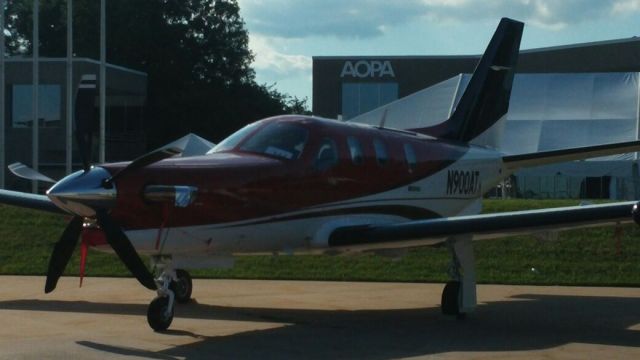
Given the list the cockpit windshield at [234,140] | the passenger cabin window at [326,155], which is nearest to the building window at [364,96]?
the passenger cabin window at [326,155]

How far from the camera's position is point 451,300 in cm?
1500

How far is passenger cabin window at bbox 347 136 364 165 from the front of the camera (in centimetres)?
1513

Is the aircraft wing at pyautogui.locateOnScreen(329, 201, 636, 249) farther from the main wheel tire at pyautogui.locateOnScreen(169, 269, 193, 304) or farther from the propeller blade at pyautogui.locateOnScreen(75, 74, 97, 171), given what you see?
the propeller blade at pyautogui.locateOnScreen(75, 74, 97, 171)

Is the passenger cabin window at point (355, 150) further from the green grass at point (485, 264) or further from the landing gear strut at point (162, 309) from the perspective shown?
the green grass at point (485, 264)

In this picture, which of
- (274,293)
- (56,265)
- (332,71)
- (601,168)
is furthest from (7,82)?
(56,265)

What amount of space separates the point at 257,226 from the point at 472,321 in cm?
345

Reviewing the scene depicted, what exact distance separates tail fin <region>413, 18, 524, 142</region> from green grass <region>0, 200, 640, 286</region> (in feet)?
10.2

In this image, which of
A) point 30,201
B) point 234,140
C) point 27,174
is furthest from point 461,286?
point 30,201

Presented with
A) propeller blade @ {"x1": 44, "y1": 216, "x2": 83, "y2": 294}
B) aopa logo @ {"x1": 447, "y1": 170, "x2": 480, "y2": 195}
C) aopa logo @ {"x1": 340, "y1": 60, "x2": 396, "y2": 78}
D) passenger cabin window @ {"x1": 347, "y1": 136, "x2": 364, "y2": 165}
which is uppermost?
aopa logo @ {"x1": 340, "y1": 60, "x2": 396, "y2": 78}

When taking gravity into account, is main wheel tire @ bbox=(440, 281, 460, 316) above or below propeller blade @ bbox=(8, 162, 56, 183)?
below

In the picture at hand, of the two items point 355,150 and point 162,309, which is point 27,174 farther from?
point 355,150

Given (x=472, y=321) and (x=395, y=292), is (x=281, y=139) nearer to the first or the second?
(x=472, y=321)

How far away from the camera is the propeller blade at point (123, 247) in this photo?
12.0 m

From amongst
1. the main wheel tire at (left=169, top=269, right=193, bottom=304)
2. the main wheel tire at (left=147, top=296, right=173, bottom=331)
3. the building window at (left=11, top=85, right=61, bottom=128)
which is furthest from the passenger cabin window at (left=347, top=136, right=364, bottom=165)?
the building window at (left=11, top=85, right=61, bottom=128)
